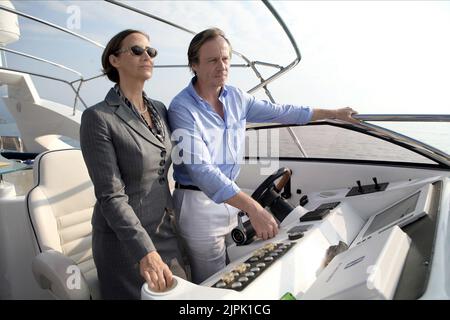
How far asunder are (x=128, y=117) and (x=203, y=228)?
0.52m

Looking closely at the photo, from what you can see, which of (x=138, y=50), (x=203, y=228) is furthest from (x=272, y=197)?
(x=138, y=50)

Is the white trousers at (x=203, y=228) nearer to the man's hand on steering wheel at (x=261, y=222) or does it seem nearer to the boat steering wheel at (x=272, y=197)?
the boat steering wheel at (x=272, y=197)

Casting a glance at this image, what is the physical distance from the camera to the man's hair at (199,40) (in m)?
1.28

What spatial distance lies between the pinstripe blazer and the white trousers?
6cm

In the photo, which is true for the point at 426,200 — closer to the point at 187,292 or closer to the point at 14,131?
the point at 187,292

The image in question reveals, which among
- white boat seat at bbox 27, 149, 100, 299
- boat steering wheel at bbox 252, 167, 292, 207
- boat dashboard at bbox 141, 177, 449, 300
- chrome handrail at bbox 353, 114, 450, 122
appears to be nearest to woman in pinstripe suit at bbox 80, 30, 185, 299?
white boat seat at bbox 27, 149, 100, 299

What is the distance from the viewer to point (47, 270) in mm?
1203

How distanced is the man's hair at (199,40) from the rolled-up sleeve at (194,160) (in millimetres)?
200

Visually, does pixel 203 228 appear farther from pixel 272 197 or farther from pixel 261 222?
pixel 272 197

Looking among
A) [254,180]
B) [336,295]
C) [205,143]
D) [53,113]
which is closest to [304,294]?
[336,295]

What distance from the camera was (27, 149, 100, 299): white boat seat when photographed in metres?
1.19

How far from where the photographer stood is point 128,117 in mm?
1157

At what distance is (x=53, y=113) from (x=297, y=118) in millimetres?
5443

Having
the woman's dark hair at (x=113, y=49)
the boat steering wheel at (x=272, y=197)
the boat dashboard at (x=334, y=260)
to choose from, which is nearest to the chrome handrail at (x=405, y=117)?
the boat dashboard at (x=334, y=260)
